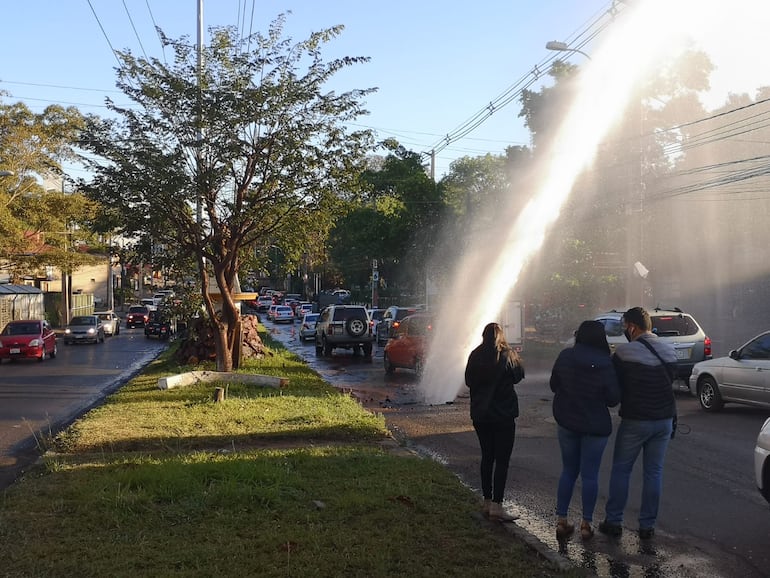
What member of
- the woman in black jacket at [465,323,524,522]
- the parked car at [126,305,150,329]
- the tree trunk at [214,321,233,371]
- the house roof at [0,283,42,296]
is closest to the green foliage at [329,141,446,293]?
the parked car at [126,305,150,329]

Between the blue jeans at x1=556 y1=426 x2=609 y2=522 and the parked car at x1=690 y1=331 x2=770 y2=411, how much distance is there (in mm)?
7093

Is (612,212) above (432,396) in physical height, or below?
above

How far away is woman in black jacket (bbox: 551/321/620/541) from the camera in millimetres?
6145

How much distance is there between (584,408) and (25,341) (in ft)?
84.4

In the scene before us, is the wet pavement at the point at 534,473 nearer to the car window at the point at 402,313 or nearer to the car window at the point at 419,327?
the car window at the point at 419,327

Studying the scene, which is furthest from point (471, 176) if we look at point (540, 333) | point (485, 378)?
point (485, 378)

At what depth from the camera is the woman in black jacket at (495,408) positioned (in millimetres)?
6574

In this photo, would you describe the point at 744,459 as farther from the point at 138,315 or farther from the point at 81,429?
the point at 138,315

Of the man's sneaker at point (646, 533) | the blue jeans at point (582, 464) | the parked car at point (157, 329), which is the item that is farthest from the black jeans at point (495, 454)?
the parked car at point (157, 329)

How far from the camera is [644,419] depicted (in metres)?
6.19

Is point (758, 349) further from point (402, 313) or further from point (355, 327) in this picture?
point (402, 313)

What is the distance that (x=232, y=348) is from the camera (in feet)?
60.4

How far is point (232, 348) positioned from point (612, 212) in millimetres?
16258

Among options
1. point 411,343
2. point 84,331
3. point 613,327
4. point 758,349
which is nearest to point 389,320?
point 411,343
